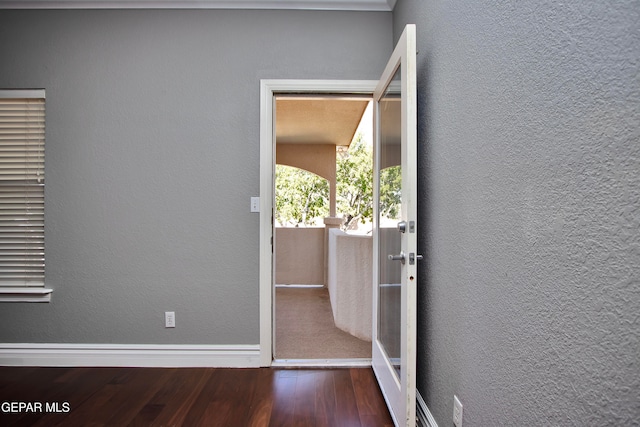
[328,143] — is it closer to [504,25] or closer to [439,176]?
[439,176]

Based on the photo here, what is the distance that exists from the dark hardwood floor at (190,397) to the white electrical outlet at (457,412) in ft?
1.98

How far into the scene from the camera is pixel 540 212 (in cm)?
95

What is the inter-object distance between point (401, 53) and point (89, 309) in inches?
107

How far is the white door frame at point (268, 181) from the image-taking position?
108 inches

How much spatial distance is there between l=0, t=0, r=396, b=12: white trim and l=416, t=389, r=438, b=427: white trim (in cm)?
258

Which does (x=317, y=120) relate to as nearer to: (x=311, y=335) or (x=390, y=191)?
(x=311, y=335)

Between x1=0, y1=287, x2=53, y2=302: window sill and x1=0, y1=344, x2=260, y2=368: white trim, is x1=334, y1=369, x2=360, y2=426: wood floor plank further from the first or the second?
x1=0, y1=287, x2=53, y2=302: window sill

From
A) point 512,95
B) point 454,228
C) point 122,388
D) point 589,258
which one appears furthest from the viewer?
point 122,388

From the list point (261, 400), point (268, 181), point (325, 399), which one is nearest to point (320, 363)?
point (325, 399)

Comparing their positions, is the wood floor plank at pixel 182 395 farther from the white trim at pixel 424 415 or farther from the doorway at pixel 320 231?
the white trim at pixel 424 415

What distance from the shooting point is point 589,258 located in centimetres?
78

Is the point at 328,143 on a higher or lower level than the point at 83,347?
higher

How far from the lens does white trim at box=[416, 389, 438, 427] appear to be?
5.82 feet

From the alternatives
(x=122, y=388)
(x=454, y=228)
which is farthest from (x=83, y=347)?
(x=454, y=228)
